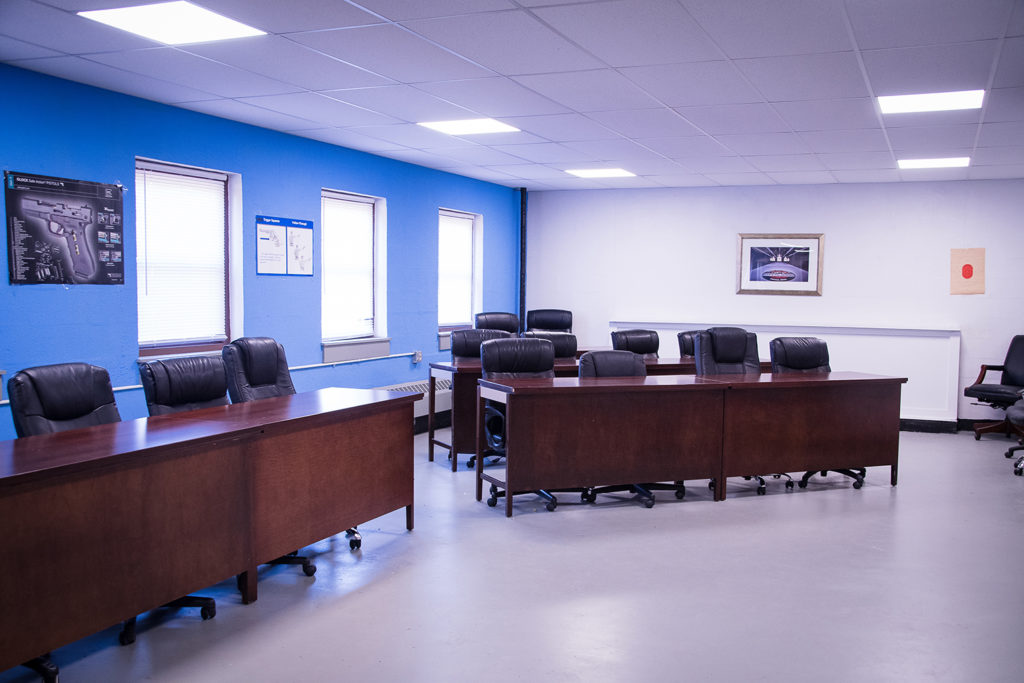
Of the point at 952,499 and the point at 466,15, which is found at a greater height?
the point at 466,15

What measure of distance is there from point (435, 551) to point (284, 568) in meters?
0.79

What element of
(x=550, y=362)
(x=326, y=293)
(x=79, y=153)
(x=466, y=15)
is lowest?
(x=550, y=362)

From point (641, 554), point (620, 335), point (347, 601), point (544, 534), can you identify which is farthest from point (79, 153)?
point (620, 335)

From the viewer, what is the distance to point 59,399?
11.7 feet

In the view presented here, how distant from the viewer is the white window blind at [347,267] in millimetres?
7066

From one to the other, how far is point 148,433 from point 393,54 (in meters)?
2.21

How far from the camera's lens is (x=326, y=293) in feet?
23.2

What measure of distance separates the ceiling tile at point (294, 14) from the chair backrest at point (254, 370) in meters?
1.77

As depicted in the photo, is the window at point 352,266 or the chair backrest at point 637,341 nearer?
the window at point 352,266

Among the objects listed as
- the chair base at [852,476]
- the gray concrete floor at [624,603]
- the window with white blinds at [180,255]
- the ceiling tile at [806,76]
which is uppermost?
the ceiling tile at [806,76]

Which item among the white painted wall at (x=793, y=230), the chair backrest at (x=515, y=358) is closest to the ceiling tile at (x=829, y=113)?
the chair backrest at (x=515, y=358)

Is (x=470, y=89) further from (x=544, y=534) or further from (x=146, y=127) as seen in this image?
(x=544, y=534)

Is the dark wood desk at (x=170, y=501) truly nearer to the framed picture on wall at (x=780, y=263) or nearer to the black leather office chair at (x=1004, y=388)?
the framed picture on wall at (x=780, y=263)

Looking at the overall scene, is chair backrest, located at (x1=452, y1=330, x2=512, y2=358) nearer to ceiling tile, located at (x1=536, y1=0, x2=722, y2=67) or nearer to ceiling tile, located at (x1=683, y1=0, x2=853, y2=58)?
ceiling tile, located at (x1=536, y1=0, x2=722, y2=67)
